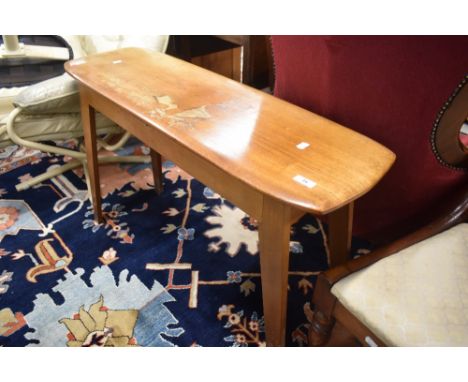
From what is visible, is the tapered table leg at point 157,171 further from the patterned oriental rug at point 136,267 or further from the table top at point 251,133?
the table top at point 251,133

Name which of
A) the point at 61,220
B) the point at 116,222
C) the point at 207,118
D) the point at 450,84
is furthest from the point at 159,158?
the point at 450,84

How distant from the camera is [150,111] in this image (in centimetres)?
115

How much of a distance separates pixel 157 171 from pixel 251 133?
944mm

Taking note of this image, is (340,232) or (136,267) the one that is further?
(136,267)

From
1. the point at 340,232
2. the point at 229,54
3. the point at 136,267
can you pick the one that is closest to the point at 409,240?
the point at 340,232

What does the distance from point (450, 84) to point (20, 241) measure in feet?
5.50

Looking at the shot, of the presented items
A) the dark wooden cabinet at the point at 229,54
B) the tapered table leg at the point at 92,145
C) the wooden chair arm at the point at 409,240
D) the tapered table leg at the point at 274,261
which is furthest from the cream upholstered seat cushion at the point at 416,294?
the dark wooden cabinet at the point at 229,54

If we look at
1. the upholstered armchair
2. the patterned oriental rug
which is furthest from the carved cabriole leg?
the upholstered armchair

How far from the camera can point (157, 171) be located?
6.29 ft

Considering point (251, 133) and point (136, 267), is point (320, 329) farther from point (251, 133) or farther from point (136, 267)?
point (136, 267)

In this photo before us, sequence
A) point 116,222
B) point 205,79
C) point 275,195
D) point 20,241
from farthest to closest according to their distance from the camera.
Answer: point 116,222, point 20,241, point 205,79, point 275,195

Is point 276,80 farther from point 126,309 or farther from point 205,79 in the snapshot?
point 126,309

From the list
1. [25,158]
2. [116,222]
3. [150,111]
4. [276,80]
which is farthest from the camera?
[25,158]

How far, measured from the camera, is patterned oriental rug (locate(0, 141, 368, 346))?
135 cm
